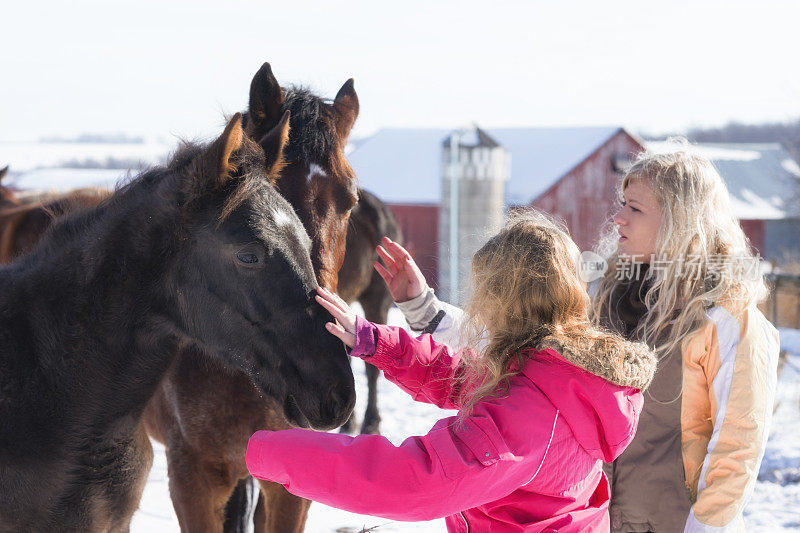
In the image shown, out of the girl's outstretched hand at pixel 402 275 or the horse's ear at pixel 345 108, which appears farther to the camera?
the horse's ear at pixel 345 108

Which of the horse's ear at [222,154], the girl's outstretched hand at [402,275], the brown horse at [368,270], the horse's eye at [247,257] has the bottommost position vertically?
the brown horse at [368,270]

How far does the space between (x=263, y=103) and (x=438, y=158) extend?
20.1 m

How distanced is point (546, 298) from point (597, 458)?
15.7 inches

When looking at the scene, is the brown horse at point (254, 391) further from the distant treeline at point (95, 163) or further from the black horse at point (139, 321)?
the distant treeline at point (95, 163)

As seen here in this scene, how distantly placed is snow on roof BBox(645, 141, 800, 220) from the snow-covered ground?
1979 cm

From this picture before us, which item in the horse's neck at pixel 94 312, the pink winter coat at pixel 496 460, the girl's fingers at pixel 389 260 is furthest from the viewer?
the girl's fingers at pixel 389 260

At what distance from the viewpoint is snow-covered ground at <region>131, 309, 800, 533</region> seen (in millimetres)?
4254

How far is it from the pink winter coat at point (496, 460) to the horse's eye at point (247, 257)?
1.94ft

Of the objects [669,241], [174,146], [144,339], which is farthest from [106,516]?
[669,241]

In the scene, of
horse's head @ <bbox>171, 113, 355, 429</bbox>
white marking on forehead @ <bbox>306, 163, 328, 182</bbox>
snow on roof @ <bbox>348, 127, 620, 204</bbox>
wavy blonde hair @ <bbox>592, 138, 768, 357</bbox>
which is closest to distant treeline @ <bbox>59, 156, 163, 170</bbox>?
snow on roof @ <bbox>348, 127, 620, 204</bbox>

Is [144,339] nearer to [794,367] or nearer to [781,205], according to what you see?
[794,367]

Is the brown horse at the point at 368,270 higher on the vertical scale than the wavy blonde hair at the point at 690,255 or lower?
lower

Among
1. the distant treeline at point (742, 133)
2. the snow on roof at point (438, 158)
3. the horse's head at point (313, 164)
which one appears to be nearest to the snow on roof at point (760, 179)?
the snow on roof at point (438, 158)

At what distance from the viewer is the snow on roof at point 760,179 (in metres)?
26.6
